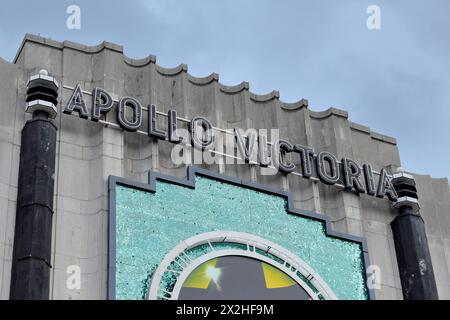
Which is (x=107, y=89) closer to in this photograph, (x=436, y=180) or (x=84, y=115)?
(x=84, y=115)

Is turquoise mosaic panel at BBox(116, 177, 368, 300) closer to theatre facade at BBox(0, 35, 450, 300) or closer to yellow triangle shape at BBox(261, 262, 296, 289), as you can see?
theatre facade at BBox(0, 35, 450, 300)

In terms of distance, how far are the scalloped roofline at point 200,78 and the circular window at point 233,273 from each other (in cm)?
526

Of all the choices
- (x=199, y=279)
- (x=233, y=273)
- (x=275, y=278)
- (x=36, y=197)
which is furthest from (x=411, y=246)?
(x=36, y=197)

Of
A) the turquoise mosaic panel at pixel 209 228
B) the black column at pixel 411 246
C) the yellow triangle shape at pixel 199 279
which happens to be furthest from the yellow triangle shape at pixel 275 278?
the black column at pixel 411 246

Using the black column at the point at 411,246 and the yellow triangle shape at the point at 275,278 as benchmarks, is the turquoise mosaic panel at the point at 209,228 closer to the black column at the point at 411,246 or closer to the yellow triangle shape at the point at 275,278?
the yellow triangle shape at the point at 275,278

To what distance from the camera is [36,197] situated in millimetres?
23719

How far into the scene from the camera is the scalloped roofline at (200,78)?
2755 centimetres

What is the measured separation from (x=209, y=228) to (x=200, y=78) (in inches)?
209

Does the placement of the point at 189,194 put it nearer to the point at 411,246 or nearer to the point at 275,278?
the point at 275,278

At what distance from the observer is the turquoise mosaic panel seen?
24281mm

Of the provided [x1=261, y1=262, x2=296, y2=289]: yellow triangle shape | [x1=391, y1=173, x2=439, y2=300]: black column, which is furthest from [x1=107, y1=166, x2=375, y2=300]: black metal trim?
[x1=261, y1=262, x2=296, y2=289]: yellow triangle shape

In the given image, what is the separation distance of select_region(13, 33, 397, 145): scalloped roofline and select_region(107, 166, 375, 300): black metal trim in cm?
353

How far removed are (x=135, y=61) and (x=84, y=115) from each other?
10.1 ft

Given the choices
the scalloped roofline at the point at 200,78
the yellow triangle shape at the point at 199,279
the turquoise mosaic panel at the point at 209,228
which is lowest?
the yellow triangle shape at the point at 199,279
